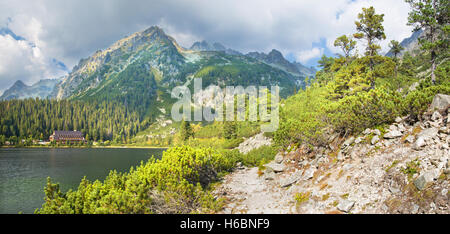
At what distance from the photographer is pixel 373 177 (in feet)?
35.7

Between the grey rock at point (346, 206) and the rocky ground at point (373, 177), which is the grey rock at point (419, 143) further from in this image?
the grey rock at point (346, 206)

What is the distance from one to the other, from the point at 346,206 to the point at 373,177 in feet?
7.71

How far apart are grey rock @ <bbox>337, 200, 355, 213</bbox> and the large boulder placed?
751 centimetres

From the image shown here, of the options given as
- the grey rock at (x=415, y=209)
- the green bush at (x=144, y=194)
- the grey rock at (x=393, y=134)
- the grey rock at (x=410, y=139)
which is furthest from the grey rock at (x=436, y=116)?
the green bush at (x=144, y=194)

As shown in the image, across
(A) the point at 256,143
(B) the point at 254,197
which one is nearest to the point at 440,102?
(B) the point at 254,197

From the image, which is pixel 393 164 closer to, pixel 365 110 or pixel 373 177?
pixel 373 177

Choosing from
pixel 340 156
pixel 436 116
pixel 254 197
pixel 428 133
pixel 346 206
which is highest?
pixel 436 116

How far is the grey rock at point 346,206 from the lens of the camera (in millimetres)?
9938

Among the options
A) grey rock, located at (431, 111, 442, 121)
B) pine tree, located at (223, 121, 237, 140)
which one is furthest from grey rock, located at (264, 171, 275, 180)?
pine tree, located at (223, 121, 237, 140)
